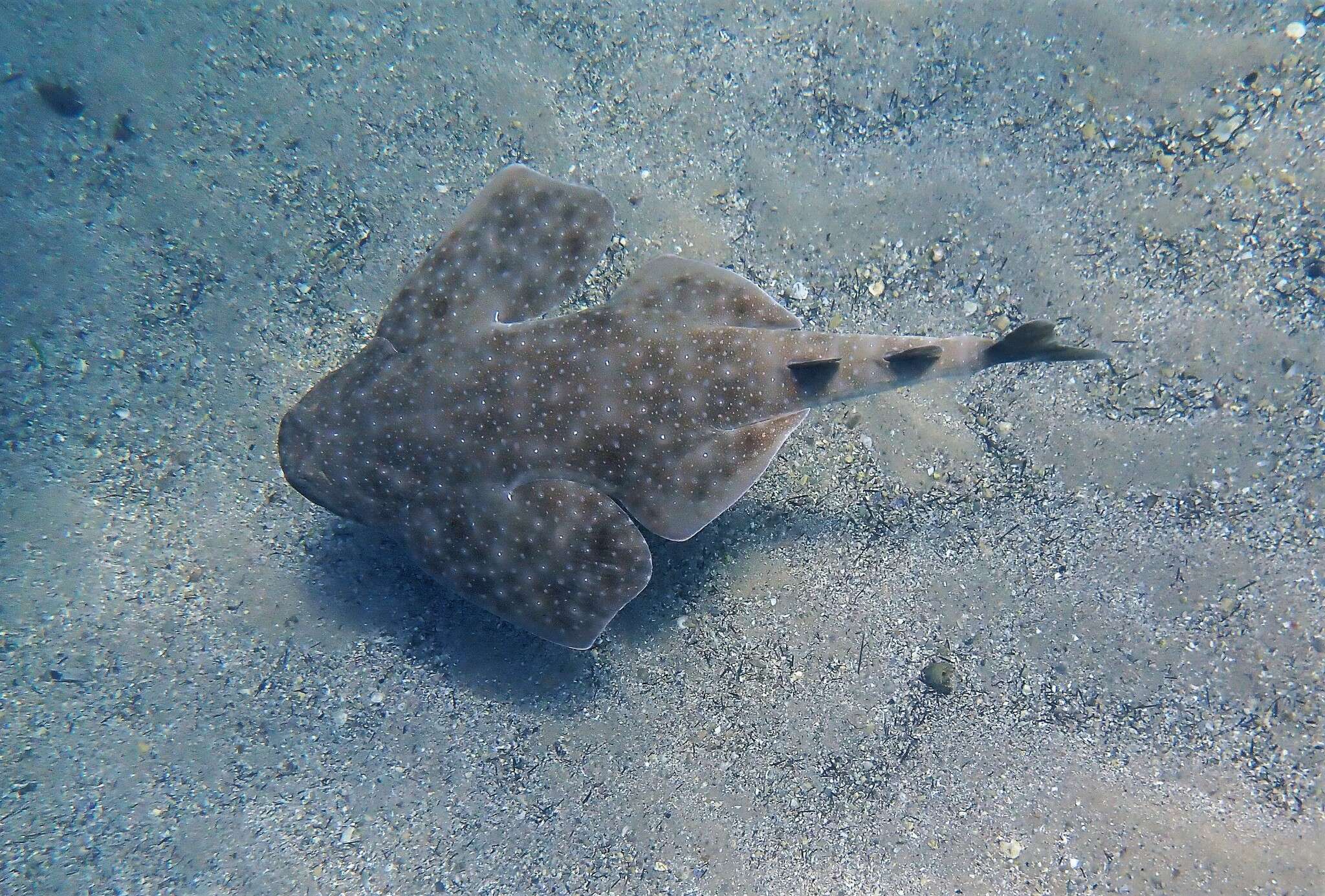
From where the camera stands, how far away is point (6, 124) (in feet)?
20.2

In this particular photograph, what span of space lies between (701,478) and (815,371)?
1131 millimetres

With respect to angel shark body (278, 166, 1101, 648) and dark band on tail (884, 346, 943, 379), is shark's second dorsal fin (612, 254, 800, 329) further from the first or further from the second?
dark band on tail (884, 346, 943, 379)

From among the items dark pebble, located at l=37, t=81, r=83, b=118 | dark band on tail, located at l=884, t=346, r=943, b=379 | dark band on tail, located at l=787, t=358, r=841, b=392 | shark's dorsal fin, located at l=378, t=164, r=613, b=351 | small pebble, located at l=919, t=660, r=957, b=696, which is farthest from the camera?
dark pebble, located at l=37, t=81, r=83, b=118

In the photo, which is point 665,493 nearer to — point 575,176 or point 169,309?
point 575,176

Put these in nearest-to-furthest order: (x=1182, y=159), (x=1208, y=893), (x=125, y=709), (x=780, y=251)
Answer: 1. (x=1208, y=893)
2. (x=125, y=709)
3. (x=1182, y=159)
4. (x=780, y=251)

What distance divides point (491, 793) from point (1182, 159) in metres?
7.95

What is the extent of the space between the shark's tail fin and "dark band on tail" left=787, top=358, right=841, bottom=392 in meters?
→ 1.07

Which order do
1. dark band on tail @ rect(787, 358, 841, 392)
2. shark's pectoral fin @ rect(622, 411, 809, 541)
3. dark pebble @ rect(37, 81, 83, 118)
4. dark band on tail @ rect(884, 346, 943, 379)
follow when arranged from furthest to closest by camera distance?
dark pebble @ rect(37, 81, 83, 118) < shark's pectoral fin @ rect(622, 411, 809, 541) < dark band on tail @ rect(787, 358, 841, 392) < dark band on tail @ rect(884, 346, 943, 379)

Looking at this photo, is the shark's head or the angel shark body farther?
the shark's head

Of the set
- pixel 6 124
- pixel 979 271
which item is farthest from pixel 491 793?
pixel 6 124

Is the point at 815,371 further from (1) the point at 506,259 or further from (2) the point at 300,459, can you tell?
(2) the point at 300,459

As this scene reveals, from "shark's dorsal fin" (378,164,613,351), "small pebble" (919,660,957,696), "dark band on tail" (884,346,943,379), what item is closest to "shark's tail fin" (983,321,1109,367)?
"dark band on tail" (884,346,943,379)

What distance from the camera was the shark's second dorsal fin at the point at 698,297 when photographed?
16.1 feet

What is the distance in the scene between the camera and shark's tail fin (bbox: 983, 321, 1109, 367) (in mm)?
4168
